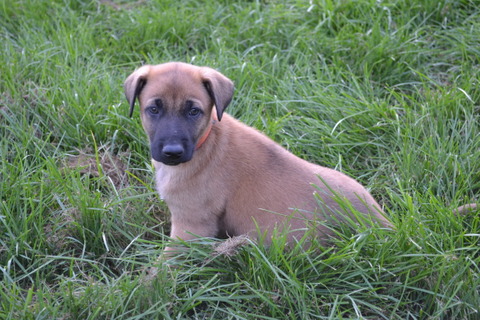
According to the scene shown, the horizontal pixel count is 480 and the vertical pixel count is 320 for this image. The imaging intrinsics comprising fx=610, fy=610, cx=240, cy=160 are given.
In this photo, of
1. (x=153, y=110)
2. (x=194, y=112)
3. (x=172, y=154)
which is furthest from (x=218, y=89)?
(x=172, y=154)

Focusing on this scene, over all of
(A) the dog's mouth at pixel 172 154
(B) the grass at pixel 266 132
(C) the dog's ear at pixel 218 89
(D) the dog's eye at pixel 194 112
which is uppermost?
(C) the dog's ear at pixel 218 89

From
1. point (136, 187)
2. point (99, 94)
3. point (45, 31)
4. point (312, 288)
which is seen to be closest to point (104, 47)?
point (45, 31)

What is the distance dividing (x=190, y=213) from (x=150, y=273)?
0.57 m

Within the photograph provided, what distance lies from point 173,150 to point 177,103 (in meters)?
0.35

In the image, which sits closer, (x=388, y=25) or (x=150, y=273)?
(x=150, y=273)

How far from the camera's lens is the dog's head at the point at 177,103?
4016mm

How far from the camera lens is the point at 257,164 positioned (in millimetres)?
4254

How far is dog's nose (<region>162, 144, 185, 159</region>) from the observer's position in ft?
12.9

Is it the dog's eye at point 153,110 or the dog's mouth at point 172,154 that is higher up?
the dog's eye at point 153,110

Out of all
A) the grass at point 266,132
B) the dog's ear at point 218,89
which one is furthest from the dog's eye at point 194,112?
the grass at point 266,132

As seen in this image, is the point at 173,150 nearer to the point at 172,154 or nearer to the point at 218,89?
the point at 172,154

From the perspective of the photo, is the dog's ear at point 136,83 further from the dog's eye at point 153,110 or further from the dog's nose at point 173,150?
the dog's nose at point 173,150

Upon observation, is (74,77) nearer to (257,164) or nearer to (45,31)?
(45,31)

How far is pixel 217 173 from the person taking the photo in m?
4.24
